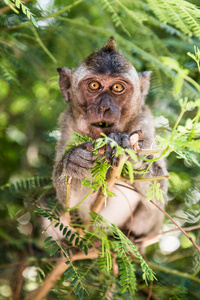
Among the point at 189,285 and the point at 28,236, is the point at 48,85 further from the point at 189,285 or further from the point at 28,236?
the point at 189,285

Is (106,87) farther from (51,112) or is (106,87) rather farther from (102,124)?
(51,112)

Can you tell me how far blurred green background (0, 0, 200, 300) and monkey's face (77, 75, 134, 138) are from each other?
2.20 ft

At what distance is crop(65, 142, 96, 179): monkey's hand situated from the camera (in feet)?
10.5

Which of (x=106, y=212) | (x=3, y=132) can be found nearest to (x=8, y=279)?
(x=106, y=212)

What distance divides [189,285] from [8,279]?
8.69 ft

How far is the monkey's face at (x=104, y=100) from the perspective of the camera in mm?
3912

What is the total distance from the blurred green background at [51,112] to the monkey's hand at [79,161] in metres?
1.21

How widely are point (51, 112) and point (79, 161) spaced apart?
112 inches

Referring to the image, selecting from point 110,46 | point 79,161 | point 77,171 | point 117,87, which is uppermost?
point 110,46

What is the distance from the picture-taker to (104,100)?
3.94m

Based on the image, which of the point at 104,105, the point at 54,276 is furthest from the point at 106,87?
the point at 54,276

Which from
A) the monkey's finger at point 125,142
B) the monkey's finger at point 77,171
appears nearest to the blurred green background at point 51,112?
the monkey's finger at point 77,171

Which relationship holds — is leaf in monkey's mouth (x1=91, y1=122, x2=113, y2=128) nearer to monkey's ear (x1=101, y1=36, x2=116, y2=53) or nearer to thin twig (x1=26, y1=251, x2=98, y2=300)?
monkey's ear (x1=101, y1=36, x2=116, y2=53)

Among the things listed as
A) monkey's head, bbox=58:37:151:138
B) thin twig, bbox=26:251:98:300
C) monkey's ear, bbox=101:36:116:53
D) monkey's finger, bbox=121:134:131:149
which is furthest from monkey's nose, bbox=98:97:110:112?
thin twig, bbox=26:251:98:300
